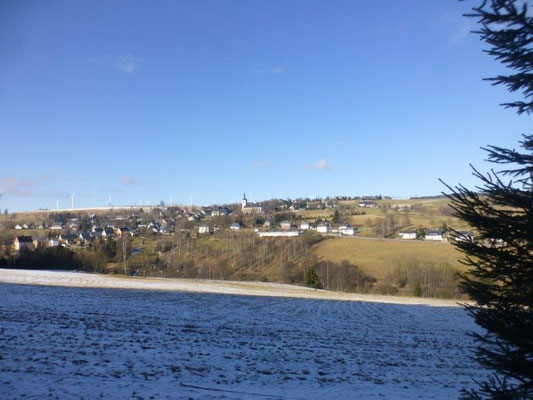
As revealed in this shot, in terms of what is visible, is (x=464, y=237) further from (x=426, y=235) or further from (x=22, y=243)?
(x=22, y=243)

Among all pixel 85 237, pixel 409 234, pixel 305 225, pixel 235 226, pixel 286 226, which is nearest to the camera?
pixel 409 234

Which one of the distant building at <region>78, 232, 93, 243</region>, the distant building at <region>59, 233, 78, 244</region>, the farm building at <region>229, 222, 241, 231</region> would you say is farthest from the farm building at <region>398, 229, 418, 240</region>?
the distant building at <region>59, 233, 78, 244</region>

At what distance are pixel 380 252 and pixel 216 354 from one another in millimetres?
68852

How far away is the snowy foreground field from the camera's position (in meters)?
10.4

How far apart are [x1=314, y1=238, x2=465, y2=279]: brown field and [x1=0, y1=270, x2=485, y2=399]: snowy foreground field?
44828 mm

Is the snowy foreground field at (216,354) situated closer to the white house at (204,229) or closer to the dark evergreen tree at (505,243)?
the dark evergreen tree at (505,243)

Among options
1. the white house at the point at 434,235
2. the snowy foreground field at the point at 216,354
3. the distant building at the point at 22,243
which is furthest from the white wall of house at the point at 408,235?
the distant building at the point at 22,243

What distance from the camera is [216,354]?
1433cm

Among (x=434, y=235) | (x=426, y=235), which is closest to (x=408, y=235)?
(x=426, y=235)

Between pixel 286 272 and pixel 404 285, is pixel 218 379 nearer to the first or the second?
pixel 404 285

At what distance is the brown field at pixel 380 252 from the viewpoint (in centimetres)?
6900

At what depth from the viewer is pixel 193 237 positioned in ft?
389

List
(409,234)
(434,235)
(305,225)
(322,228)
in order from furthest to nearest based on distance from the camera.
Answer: (305,225) < (322,228) < (409,234) < (434,235)

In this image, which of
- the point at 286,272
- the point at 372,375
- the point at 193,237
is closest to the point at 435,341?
the point at 372,375
